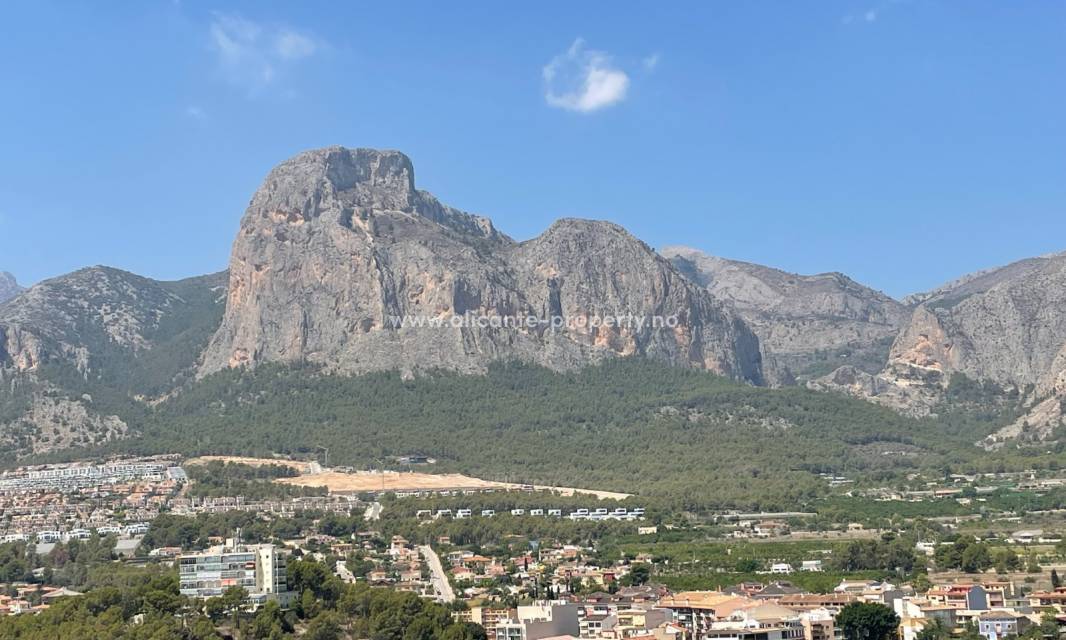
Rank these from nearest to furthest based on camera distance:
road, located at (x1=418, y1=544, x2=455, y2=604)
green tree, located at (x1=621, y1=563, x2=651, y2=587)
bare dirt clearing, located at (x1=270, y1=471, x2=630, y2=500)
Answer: road, located at (x1=418, y1=544, x2=455, y2=604)
green tree, located at (x1=621, y1=563, x2=651, y2=587)
bare dirt clearing, located at (x1=270, y1=471, x2=630, y2=500)

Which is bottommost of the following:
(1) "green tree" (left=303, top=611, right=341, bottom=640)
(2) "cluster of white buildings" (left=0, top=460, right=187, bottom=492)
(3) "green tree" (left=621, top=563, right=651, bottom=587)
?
(1) "green tree" (left=303, top=611, right=341, bottom=640)

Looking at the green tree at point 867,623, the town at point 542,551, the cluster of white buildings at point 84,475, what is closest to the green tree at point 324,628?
the town at point 542,551

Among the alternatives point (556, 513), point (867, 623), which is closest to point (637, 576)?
point (867, 623)

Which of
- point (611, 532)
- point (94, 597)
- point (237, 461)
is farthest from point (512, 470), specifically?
point (94, 597)

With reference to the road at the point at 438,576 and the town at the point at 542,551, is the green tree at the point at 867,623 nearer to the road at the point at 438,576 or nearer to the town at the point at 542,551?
the town at the point at 542,551

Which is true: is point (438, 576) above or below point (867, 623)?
above

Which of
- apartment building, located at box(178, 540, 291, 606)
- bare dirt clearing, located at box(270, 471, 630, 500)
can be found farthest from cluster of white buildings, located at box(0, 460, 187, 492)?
apartment building, located at box(178, 540, 291, 606)

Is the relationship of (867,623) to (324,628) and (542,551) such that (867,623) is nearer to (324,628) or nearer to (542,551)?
(324,628)

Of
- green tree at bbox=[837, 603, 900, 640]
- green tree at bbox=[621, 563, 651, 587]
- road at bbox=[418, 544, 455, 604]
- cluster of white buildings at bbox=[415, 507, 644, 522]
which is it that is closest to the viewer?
green tree at bbox=[837, 603, 900, 640]

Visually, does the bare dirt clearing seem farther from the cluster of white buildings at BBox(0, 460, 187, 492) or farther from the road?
the road
